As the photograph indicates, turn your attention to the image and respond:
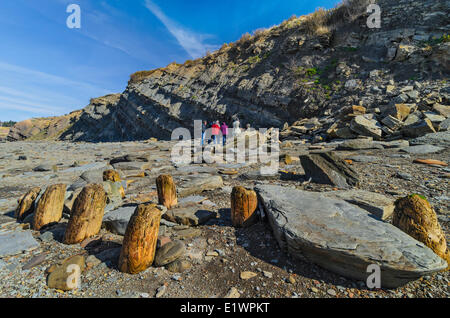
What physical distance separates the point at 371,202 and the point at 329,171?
5.45 feet

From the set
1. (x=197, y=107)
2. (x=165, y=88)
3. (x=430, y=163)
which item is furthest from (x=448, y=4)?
(x=165, y=88)

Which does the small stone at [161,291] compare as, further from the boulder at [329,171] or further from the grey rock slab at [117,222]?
the boulder at [329,171]

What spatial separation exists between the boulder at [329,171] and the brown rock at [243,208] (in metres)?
2.37

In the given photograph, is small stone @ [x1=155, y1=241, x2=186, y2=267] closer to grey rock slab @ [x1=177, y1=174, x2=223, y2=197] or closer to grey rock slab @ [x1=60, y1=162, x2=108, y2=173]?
grey rock slab @ [x1=177, y1=174, x2=223, y2=197]

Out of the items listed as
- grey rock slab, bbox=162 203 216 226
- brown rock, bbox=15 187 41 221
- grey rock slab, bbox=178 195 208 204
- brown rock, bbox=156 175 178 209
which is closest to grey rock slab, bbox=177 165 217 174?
grey rock slab, bbox=178 195 208 204

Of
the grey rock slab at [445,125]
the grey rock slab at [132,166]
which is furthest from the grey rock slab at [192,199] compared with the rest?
the grey rock slab at [445,125]

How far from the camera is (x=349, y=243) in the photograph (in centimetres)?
212

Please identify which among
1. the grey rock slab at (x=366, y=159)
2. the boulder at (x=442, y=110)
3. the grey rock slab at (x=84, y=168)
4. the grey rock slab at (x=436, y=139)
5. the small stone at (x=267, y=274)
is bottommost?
the small stone at (x=267, y=274)

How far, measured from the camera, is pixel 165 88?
25.7 m

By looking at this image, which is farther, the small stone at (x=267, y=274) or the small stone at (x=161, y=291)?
the small stone at (x=267, y=274)

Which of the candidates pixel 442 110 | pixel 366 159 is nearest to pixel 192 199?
pixel 366 159

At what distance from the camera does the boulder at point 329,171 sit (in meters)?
4.59

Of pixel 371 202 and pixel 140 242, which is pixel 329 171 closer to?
pixel 371 202

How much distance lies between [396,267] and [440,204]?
2.53 m
